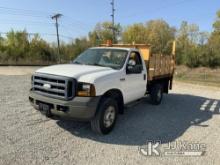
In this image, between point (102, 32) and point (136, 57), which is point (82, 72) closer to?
point (136, 57)

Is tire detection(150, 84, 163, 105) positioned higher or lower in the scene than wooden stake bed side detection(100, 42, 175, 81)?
lower

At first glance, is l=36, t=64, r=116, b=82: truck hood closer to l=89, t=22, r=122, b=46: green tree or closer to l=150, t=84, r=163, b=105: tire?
l=150, t=84, r=163, b=105: tire

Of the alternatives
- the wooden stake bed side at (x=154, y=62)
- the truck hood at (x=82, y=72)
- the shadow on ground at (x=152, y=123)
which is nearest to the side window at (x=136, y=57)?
the wooden stake bed side at (x=154, y=62)

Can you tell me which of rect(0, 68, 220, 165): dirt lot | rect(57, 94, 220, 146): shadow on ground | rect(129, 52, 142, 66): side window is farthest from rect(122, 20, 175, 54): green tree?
rect(0, 68, 220, 165): dirt lot

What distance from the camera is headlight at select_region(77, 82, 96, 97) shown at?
192 inches

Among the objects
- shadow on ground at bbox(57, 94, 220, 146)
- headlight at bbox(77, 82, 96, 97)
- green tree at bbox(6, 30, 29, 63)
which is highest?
green tree at bbox(6, 30, 29, 63)

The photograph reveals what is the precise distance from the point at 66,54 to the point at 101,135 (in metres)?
42.5

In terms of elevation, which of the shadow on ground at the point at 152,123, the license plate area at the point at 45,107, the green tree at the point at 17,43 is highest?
the green tree at the point at 17,43

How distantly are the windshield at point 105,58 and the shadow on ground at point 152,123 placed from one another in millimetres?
1587

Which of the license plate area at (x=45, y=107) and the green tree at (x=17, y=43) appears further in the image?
the green tree at (x=17, y=43)

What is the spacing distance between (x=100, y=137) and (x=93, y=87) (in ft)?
3.92

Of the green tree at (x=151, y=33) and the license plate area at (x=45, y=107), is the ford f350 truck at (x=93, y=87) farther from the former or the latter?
the green tree at (x=151, y=33)

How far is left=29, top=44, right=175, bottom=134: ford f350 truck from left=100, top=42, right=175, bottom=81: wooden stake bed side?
0.96 m

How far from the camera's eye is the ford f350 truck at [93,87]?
15.9 feet
